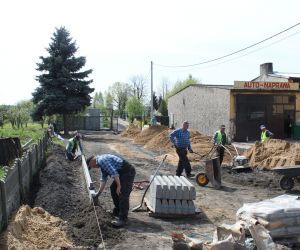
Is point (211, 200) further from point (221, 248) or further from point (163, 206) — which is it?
point (221, 248)

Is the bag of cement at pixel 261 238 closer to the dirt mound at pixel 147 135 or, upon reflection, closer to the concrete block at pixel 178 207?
the concrete block at pixel 178 207

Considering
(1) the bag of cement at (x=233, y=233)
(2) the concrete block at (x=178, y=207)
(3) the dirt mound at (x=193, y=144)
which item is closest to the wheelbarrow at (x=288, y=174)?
(2) the concrete block at (x=178, y=207)

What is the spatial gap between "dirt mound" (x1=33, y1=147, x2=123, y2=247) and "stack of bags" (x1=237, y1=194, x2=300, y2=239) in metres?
2.25

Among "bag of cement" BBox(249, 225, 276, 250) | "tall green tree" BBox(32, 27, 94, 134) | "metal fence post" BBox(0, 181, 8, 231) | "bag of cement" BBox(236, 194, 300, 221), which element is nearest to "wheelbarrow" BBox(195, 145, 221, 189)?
"bag of cement" BBox(236, 194, 300, 221)

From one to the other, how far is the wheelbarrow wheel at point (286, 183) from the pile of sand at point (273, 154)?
298cm

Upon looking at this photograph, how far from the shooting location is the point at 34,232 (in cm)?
729

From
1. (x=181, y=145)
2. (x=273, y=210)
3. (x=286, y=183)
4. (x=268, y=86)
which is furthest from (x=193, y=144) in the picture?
(x=273, y=210)

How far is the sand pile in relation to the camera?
6.44 metres

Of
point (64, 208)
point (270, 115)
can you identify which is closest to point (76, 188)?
point (64, 208)

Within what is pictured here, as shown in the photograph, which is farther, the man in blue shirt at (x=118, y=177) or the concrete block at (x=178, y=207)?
the concrete block at (x=178, y=207)

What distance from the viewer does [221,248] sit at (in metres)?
5.90

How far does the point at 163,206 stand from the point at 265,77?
38.1 meters

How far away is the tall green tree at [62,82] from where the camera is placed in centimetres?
4003

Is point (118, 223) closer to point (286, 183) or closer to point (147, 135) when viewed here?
point (286, 183)
